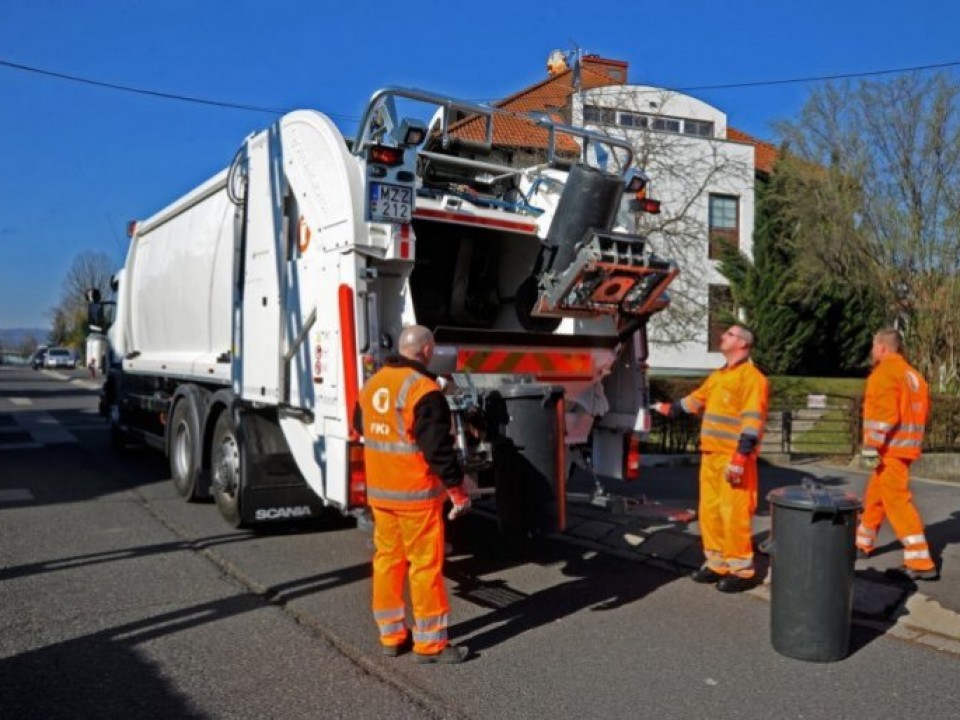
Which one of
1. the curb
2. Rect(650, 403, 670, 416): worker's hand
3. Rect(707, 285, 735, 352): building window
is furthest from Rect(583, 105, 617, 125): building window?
Rect(650, 403, 670, 416): worker's hand

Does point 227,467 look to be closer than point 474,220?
No

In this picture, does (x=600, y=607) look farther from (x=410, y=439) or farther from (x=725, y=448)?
(x=410, y=439)

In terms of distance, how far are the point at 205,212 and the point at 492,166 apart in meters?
3.25

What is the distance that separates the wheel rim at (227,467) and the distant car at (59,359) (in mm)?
53173

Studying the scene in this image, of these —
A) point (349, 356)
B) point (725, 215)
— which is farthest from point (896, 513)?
point (725, 215)

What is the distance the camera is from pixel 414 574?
420 centimetres

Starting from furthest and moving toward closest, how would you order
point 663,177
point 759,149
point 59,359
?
1. point 59,359
2. point 759,149
3. point 663,177

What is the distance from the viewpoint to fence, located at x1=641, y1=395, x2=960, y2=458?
1212cm

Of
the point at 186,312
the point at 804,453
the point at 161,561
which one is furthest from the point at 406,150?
the point at 804,453

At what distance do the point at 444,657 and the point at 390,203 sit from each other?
8.16 ft

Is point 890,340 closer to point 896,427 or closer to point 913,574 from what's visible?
point 896,427

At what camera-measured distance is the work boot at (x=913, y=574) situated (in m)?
5.73

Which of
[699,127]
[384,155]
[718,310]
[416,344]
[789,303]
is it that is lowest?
[416,344]

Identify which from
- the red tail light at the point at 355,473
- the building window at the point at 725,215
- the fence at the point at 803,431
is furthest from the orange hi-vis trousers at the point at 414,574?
the building window at the point at 725,215
